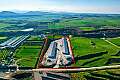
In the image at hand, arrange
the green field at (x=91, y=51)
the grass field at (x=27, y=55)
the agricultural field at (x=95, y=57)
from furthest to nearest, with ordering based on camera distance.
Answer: the grass field at (x=27, y=55), the green field at (x=91, y=51), the agricultural field at (x=95, y=57)

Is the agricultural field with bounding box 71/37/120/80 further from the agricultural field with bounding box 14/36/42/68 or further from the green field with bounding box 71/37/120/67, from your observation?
the agricultural field with bounding box 14/36/42/68

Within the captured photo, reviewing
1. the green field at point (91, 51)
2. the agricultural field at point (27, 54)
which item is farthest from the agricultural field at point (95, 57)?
the agricultural field at point (27, 54)

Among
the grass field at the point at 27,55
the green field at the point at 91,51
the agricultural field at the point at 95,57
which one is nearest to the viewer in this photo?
the agricultural field at the point at 95,57

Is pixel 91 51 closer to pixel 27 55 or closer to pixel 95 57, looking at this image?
pixel 95 57

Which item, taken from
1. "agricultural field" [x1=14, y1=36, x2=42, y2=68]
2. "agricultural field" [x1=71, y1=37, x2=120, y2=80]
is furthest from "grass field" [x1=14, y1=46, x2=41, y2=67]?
"agricultural field" [x1=71, y1=37, x2=120, y2=80]

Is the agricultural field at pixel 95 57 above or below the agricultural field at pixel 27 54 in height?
above

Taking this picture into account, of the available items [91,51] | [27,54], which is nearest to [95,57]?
[91,51]

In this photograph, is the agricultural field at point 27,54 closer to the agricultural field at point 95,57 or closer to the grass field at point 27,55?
the grass field at point 27,55

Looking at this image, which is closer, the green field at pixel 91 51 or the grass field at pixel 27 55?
the green field at pixel 91 51
